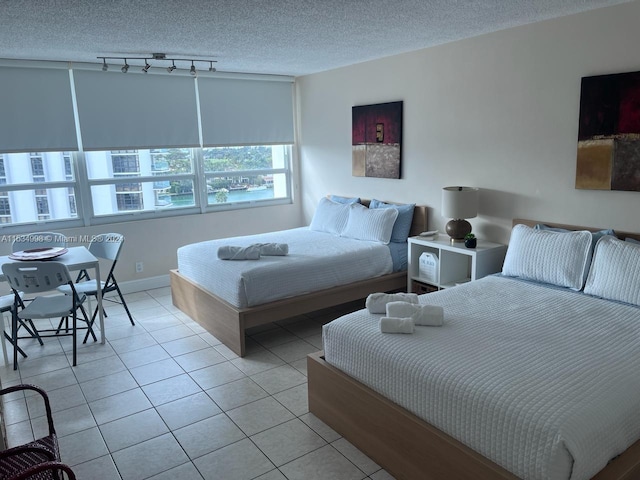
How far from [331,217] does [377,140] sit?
954 millimetres

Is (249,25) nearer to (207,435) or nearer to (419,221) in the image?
(419,221)

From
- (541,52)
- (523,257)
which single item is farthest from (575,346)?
(541,52)

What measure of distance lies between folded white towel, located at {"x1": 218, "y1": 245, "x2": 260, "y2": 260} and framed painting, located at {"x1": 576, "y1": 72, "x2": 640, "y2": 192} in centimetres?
255

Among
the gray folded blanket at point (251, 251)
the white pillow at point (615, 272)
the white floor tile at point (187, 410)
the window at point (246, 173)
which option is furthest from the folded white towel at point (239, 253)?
the white pillow at point (615, 272)

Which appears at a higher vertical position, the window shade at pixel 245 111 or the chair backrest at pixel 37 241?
the window shade at pixel 245 111

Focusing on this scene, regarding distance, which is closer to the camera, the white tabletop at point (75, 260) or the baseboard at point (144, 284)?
the white tabletop at point (75, 260)

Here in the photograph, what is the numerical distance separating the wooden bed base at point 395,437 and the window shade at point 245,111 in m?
3.71

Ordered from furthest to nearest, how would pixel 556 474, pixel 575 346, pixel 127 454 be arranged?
1. pixel 127 454
2. pixel 575 346
3. pixel 556 474

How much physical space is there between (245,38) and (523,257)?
2650 millimetres

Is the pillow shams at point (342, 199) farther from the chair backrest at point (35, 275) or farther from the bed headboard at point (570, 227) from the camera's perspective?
the chair backrest at point (35, 275)

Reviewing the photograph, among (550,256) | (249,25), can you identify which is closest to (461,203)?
(550,256)

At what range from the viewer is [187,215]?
5.73 m

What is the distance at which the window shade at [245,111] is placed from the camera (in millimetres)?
5711

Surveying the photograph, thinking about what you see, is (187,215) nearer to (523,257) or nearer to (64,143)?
(64,143)
